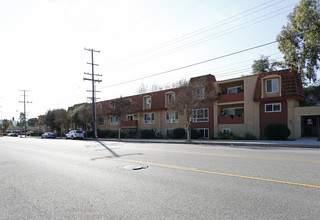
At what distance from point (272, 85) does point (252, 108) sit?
3152 mm

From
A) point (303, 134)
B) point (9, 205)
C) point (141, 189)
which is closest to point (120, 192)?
point (141, 189)

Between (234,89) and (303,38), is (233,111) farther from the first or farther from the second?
(303,38)

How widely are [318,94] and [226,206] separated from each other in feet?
108

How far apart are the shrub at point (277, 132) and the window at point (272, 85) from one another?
13.5ft

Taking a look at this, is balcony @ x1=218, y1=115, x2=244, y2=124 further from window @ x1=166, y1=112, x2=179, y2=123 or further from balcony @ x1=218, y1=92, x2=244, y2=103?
window @ x1=166, y1=112, x2=179, y2=123

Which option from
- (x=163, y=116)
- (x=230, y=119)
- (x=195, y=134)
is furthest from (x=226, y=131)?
(x=163, y=116)

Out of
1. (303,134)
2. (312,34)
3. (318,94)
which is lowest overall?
(303,134)

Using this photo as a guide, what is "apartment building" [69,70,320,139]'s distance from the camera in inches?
901

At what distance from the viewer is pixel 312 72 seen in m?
24.7

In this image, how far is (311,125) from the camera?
23938 mm

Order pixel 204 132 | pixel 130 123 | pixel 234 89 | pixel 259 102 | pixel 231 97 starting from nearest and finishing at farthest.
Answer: pixel 259 102, pixel 231 97, pixel 234 89, pixel 204 132, pixel 130 123

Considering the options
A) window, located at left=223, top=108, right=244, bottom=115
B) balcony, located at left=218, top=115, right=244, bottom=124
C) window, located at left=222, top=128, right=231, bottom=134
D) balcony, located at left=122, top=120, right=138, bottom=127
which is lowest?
window, located at left=222, top=128, right=231, bottom=134

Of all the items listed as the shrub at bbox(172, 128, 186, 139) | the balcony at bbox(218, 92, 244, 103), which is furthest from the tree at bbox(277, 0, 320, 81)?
the shrub at bbox(172, 128, 186, 139)

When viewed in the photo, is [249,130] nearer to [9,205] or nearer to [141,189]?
[141,189]
